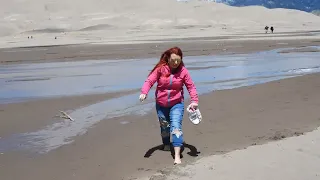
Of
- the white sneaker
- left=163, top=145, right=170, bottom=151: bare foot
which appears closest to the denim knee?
the white sneaker

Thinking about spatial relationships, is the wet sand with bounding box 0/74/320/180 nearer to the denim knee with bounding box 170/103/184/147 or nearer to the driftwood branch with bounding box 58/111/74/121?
the denim knee with bounding box 170/103/184/147

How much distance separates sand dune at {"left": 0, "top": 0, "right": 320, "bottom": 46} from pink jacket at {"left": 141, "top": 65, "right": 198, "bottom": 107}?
73.7 meters

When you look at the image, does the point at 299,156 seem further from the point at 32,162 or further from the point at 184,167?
the point at 32,162

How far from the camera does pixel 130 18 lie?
95812mm

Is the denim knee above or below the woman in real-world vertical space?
below

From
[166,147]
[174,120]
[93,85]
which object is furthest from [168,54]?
[93,85]

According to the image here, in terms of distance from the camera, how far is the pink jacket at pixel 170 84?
685cm

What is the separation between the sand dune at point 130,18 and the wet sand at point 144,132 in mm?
68806

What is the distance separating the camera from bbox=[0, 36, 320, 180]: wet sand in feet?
22.3

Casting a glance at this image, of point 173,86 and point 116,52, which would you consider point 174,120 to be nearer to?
point 173,86

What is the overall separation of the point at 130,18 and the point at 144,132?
8856 cm

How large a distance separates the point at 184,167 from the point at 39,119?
17.5 feet

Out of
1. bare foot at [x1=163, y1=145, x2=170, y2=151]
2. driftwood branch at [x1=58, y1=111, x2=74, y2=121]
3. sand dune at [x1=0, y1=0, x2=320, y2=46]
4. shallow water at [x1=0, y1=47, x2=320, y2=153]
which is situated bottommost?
sand dune at [x1=0, y1=0, x2=320, y2=46]

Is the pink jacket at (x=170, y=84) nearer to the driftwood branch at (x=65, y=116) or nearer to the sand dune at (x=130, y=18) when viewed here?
the driftwood branch at (x=65, y=116)
